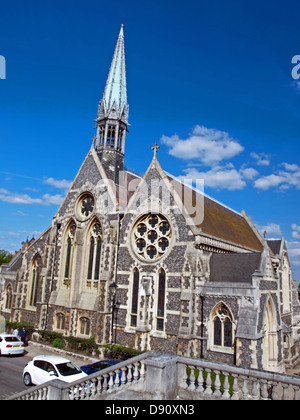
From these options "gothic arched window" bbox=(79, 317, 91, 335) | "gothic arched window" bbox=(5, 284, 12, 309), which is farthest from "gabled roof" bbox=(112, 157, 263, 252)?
"gothic arched window" bbox=(5, 284, 12, 309)

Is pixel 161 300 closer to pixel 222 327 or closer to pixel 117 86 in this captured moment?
pixel 222 327

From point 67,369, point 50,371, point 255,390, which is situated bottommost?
point 50,371

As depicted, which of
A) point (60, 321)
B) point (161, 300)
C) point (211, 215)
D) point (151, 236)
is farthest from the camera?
point (211, 215)

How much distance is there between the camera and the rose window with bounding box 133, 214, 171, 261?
21386 millimetres

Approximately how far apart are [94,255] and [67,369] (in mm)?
11363

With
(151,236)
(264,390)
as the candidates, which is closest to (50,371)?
(264,390)

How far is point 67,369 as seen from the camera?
14.4m

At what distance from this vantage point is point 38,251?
97.5 ft

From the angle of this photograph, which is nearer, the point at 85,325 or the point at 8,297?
the point at 85,325

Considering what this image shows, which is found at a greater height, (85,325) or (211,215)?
(211,215)

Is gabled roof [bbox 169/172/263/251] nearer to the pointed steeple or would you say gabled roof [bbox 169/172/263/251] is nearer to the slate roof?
the slate roof

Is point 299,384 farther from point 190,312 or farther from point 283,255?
point 283,255

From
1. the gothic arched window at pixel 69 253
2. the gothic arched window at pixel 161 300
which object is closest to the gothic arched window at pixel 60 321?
the gothic arched window at pixel 69 253
